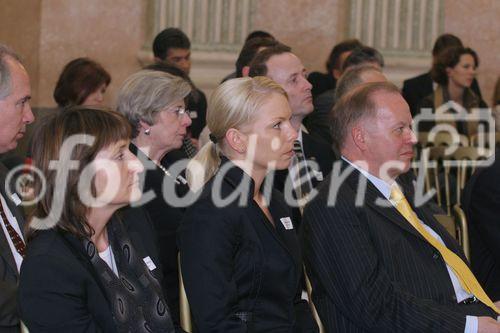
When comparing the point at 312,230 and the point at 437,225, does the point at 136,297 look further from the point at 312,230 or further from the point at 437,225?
the point at 437,225

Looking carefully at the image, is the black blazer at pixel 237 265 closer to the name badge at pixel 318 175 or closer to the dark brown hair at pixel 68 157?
the dark brown hair at pixel 68 157

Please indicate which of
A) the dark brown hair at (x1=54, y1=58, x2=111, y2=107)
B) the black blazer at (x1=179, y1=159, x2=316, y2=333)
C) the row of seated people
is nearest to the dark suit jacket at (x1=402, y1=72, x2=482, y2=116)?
the dark brown hair at (x1=54, y1=58, x2=111, y2=107)

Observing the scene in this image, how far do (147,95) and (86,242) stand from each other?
1270 mm

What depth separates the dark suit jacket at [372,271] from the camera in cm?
332

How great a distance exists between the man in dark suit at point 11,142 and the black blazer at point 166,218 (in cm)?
48

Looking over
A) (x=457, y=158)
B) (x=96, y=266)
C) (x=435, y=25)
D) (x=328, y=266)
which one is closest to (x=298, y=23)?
(x=435, y=25)

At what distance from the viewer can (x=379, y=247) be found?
134 inches

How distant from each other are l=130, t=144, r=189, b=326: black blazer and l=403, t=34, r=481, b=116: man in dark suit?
11.1 ft

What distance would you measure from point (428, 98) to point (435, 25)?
3.77 ft

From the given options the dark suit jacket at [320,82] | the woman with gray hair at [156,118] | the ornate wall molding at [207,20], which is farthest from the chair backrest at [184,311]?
the ornate wall molding at [207,20]

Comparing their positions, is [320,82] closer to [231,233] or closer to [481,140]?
[481,140]

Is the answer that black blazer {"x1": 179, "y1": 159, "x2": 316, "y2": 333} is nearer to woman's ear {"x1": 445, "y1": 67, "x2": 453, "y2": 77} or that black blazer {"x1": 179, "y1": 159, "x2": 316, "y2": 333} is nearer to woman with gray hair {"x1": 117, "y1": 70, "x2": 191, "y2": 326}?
woman with gray hair {"x1": 117, "y1": 70, "x2": 191, "y2": 326}

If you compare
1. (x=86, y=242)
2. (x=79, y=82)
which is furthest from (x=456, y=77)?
(x=86, y=242)

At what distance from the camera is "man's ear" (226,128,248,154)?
11.4 feet
